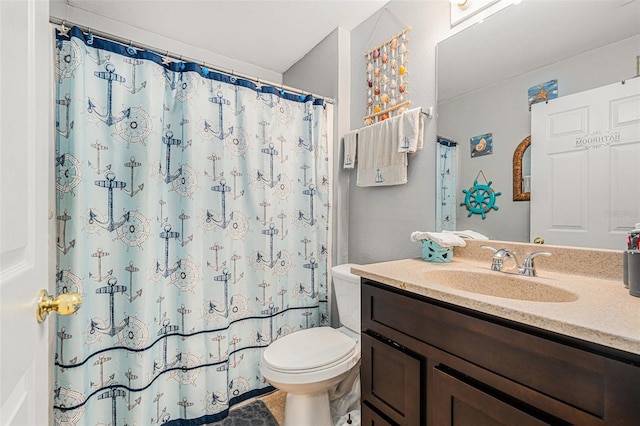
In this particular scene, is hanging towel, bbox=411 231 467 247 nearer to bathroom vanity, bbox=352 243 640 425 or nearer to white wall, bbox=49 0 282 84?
bathroom vanity, bbox=352 243 640 425

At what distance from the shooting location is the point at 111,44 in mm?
1305

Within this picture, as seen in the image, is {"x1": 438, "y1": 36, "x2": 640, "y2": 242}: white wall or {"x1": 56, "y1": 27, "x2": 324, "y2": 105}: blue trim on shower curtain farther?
{"x1": 56, "y1": 27, "x2": 324, "y2": 105}: blue trim on shower curtain

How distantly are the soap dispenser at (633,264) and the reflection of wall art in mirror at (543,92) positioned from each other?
21.9 inches

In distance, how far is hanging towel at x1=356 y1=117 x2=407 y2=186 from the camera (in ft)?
5.27

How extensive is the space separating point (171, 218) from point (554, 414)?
155 centimetres

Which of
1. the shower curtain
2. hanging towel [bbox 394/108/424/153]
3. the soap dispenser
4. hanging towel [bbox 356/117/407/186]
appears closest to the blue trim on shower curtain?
the shower curtain

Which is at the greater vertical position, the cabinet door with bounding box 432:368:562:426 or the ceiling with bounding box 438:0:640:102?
the ceiling with bounding box 438:0:640:102

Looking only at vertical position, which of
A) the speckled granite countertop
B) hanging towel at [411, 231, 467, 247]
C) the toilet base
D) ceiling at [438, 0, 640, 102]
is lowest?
the toilet base

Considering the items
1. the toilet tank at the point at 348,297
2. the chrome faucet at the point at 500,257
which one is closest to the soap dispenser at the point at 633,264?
the chrome faucet at the point at 500,257

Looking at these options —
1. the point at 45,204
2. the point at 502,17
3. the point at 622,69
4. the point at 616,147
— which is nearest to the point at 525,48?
the point at 502,17

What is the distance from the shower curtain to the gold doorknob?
2.81ft

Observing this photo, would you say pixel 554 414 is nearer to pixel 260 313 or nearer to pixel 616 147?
pixel 616 147

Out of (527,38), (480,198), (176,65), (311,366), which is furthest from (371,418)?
(176,65)

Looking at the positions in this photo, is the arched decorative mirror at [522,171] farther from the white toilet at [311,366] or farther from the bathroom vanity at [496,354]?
the white toilet at [311,366]
